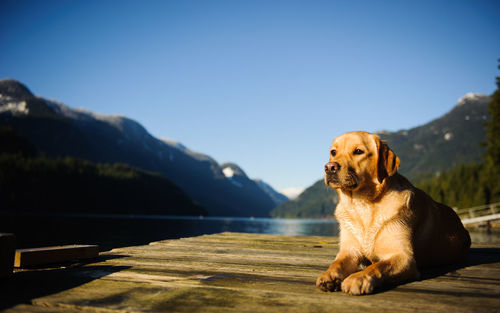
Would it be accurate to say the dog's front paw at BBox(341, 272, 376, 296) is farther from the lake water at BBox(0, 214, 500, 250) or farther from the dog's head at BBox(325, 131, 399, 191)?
the lake water at BBox(0, 214, 500, 250)

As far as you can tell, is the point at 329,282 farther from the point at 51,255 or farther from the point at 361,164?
the point at 51,255

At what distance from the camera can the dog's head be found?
139 inches

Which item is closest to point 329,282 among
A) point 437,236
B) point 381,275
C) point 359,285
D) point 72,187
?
point 359,285

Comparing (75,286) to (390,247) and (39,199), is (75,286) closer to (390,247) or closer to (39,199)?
(390,247)

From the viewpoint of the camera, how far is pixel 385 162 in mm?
3600

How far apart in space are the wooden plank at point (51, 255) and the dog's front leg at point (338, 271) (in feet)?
9.81

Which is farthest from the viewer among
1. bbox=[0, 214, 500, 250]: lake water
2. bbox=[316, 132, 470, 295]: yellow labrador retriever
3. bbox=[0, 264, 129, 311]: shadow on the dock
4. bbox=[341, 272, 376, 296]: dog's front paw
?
bbox=[0, 214, 500, 250]: lake water

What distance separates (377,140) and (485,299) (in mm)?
1768

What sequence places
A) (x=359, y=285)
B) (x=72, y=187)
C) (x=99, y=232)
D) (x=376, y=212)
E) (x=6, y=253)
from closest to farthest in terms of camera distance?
(x=359, y=285)
(x=6, y=253)
(x=376, y=212)
(x=99, y=232)
(x=72, y=187)

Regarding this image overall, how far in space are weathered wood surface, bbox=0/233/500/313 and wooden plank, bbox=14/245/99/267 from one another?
0.18 m

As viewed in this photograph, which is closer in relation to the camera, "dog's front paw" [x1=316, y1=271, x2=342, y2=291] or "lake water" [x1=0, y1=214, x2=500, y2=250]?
"dog's front paw" [x1=316, y1=271, x2=342, y2=291]

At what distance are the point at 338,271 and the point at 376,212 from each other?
0.93 meters

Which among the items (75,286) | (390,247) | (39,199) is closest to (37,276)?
(75,286)

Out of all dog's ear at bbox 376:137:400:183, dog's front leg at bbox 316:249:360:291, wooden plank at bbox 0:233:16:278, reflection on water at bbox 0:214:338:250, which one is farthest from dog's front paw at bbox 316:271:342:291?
reflection on water at bbox 0:214:338:250
